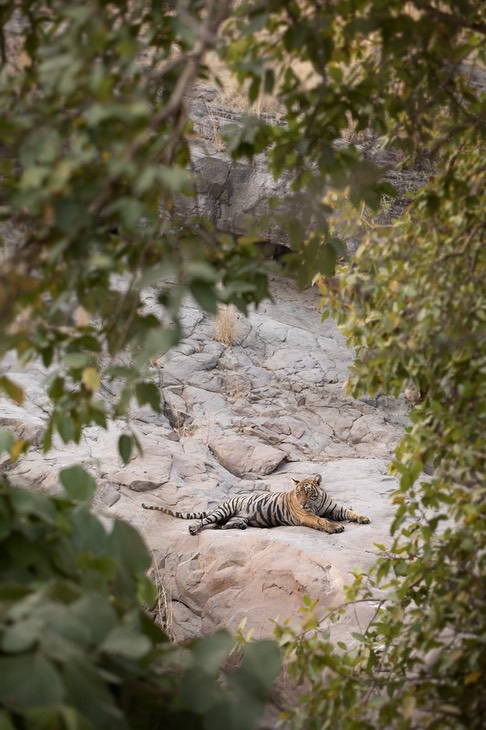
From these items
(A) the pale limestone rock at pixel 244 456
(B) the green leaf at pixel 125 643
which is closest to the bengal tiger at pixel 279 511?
(A) the pale limestone rock at pixel 244 456

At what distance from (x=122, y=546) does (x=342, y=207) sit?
268cm

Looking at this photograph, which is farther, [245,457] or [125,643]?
[245,457]

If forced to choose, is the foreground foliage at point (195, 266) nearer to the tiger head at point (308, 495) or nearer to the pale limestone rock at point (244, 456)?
the tiger head at point (308, 495)

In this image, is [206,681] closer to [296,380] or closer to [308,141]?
[308,141]

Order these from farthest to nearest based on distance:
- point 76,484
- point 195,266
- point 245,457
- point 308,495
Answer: point 245,457 < point 308,495 < point 76,484 < point 195,266

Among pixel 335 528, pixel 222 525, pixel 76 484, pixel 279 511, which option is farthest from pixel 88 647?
pixel 279 511

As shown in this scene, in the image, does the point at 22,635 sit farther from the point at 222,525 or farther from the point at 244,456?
the point at 244,456

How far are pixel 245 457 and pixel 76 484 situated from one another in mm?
7343

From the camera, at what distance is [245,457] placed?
929cm

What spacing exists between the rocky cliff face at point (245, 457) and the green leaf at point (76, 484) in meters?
1.15

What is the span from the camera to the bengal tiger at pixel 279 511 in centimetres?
750

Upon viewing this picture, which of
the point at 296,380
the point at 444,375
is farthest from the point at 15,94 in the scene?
the point at 296,380

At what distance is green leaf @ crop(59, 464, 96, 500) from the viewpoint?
2.00 m

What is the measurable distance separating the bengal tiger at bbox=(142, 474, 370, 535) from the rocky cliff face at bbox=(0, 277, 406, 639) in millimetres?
124
